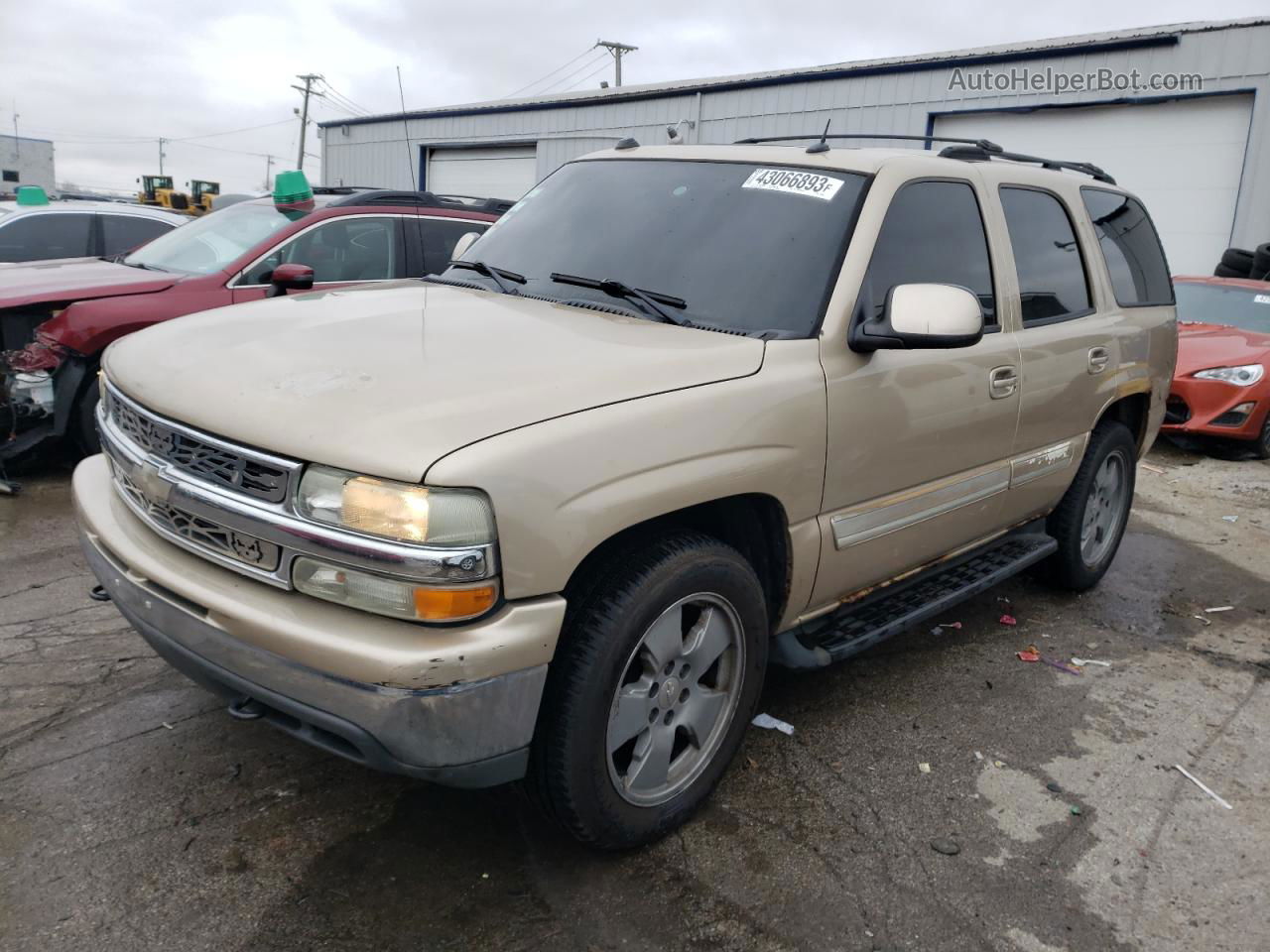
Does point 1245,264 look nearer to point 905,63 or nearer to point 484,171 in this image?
point 905,63

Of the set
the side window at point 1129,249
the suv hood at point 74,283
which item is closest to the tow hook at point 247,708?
the side window at point 1129,249

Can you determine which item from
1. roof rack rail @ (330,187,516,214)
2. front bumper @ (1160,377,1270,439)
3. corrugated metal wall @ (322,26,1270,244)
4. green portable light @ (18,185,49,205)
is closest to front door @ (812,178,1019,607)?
roof rack rail @ (330,187,516,214)

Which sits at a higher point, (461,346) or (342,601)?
(461,346)

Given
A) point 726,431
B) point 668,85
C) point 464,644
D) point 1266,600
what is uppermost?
point 668,85

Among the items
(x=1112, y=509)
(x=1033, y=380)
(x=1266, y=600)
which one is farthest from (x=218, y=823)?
(x=1266, y=600)

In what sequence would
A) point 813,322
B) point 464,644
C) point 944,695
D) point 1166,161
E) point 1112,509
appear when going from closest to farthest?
1. point 464,644
2. point 813,322
3. point 944,695
4. point 1112,509
5. point 1166,161

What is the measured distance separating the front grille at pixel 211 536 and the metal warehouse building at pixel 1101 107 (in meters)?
8.19

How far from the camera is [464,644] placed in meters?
2.10

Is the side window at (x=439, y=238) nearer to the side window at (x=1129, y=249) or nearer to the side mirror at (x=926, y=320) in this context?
the side window at (x=1129, y=249)

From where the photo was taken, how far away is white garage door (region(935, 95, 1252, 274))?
39.7 ft

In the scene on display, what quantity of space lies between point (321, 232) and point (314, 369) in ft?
14.7

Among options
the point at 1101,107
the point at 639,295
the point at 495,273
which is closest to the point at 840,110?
the point at 1101,107

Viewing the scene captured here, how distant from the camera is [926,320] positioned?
285cm

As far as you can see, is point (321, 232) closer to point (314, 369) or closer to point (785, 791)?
point (314, 369)
